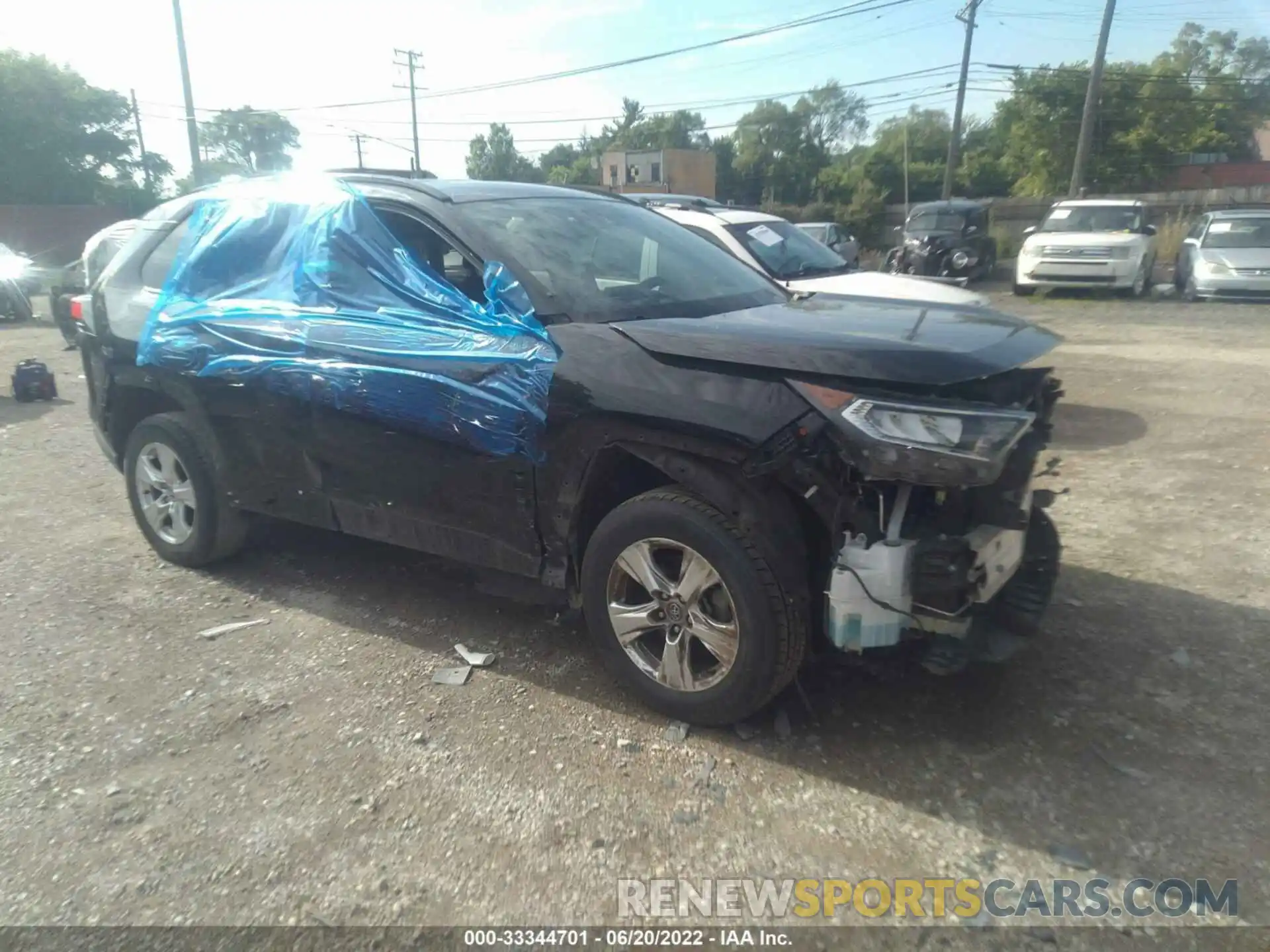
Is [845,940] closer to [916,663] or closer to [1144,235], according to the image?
[916,663]

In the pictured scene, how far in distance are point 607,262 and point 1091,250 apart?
1539cm

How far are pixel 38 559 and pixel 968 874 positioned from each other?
15.5ft

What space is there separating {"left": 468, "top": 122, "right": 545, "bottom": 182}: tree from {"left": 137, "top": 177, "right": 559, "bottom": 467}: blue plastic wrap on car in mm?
67068

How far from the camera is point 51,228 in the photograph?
1491 inches

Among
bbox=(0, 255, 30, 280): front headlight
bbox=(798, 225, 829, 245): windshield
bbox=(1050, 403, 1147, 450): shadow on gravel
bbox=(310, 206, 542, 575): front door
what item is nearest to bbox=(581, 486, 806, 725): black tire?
bbox=(310, 206, 542, 575): front door

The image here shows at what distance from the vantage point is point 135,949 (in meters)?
2.34

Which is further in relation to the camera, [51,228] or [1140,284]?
[51,228]

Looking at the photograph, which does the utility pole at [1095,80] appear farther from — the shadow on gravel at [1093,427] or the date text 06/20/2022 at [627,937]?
the date text 06/20/2022 at [627,937]

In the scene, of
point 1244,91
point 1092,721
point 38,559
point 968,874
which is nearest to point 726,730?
point 968,874

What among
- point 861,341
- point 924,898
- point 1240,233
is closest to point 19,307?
point 861,341

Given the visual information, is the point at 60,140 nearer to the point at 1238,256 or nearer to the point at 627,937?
the point at 1238,256

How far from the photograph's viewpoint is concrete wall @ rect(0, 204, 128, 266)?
36.4m

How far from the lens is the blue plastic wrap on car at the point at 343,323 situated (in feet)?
11.1

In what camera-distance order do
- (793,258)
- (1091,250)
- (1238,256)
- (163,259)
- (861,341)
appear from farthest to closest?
(1091,250) < (1238,256) < (793,258) < (163,259) < (861,341)
